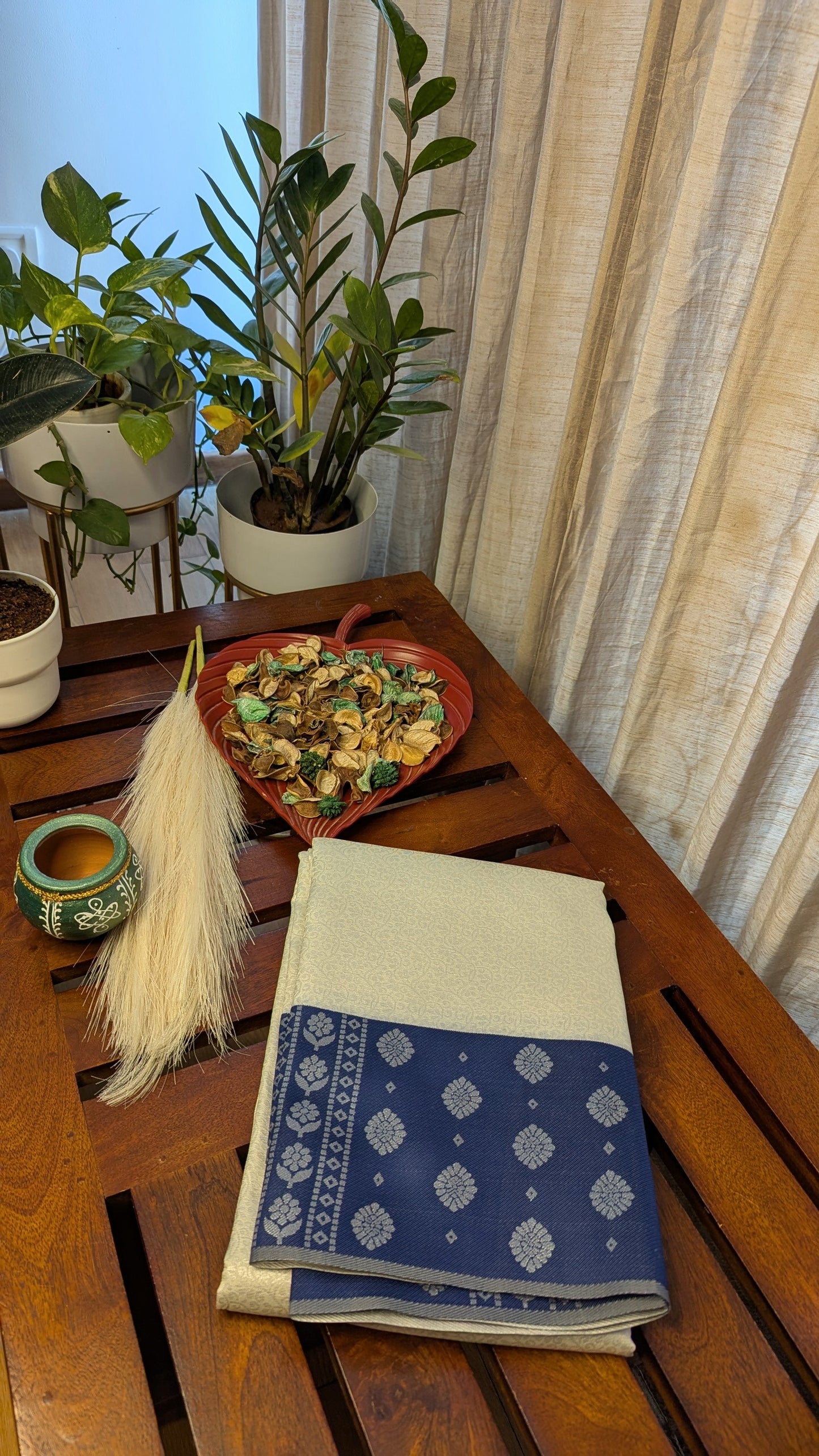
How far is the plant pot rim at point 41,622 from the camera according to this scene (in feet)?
2.64

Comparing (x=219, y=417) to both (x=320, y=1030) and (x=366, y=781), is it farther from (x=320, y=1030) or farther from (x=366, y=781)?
(x=320, y=1030)

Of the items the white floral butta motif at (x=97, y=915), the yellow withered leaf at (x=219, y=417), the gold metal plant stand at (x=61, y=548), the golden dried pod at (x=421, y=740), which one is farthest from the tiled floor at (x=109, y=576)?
the white floral butta motif at (x=97, y=915)

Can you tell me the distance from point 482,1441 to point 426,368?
3.50 feet

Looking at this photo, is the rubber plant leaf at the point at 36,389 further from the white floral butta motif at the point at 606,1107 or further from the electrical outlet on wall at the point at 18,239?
the electrical outlet on wall at the point at 18,239

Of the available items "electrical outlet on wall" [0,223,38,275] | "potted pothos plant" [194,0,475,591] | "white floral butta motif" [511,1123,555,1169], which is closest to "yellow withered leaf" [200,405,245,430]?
"potted pothos plant" [194,0,475,591]

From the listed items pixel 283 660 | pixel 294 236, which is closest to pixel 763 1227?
pixel 283 660

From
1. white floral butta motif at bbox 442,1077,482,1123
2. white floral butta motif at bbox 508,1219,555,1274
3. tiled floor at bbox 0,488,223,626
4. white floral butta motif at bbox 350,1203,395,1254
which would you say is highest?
white floral butta motif at bbox 442,1077,482,1123

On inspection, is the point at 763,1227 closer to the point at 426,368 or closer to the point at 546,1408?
the point at 546,1408

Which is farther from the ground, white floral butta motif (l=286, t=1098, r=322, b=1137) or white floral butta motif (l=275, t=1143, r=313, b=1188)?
white floral butta motif (l=286, t=1098, r=322, b=1137)

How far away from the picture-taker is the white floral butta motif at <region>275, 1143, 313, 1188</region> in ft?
1.87

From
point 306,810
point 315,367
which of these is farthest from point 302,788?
point 315,367

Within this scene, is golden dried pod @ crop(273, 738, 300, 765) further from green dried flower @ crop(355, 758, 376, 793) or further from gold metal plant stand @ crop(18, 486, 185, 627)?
gold metal plant stand @ crop(18, 486, 185, 627)

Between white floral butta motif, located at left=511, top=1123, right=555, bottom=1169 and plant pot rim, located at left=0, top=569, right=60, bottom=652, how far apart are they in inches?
21.0

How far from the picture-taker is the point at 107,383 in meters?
1.11
